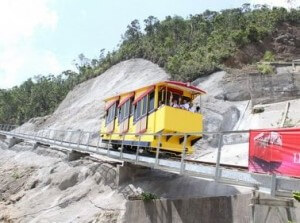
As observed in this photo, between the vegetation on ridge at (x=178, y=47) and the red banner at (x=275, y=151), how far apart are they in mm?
23939

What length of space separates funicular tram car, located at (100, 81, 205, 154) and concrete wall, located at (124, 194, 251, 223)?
10.4 ft

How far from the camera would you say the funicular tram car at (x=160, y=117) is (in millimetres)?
17422

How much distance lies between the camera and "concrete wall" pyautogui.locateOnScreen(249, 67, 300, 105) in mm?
27266

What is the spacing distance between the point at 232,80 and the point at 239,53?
6.98m

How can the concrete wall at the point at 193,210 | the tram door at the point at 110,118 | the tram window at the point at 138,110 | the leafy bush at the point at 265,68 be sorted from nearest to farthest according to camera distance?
the concrete wall at the point at 193,210 → the tram window at the point at 138,110 → the tram door at the point at 110,118 → the leafy bush at the point at 265,68

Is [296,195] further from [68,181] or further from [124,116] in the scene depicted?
[68,181]

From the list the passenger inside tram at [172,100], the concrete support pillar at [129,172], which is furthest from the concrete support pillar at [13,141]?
the passenger inside tram at [172,100]

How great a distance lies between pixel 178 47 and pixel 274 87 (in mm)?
18654

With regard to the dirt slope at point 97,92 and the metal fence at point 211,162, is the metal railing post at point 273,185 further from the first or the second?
the dirt slope at point 97,92

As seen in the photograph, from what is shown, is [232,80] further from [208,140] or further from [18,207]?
[18,207]

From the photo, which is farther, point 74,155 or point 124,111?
point 74,155

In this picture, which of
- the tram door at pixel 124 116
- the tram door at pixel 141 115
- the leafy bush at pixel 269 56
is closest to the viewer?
the tram door at pixel 141 115

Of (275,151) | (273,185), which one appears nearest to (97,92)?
(275,151)

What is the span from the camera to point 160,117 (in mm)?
17641
